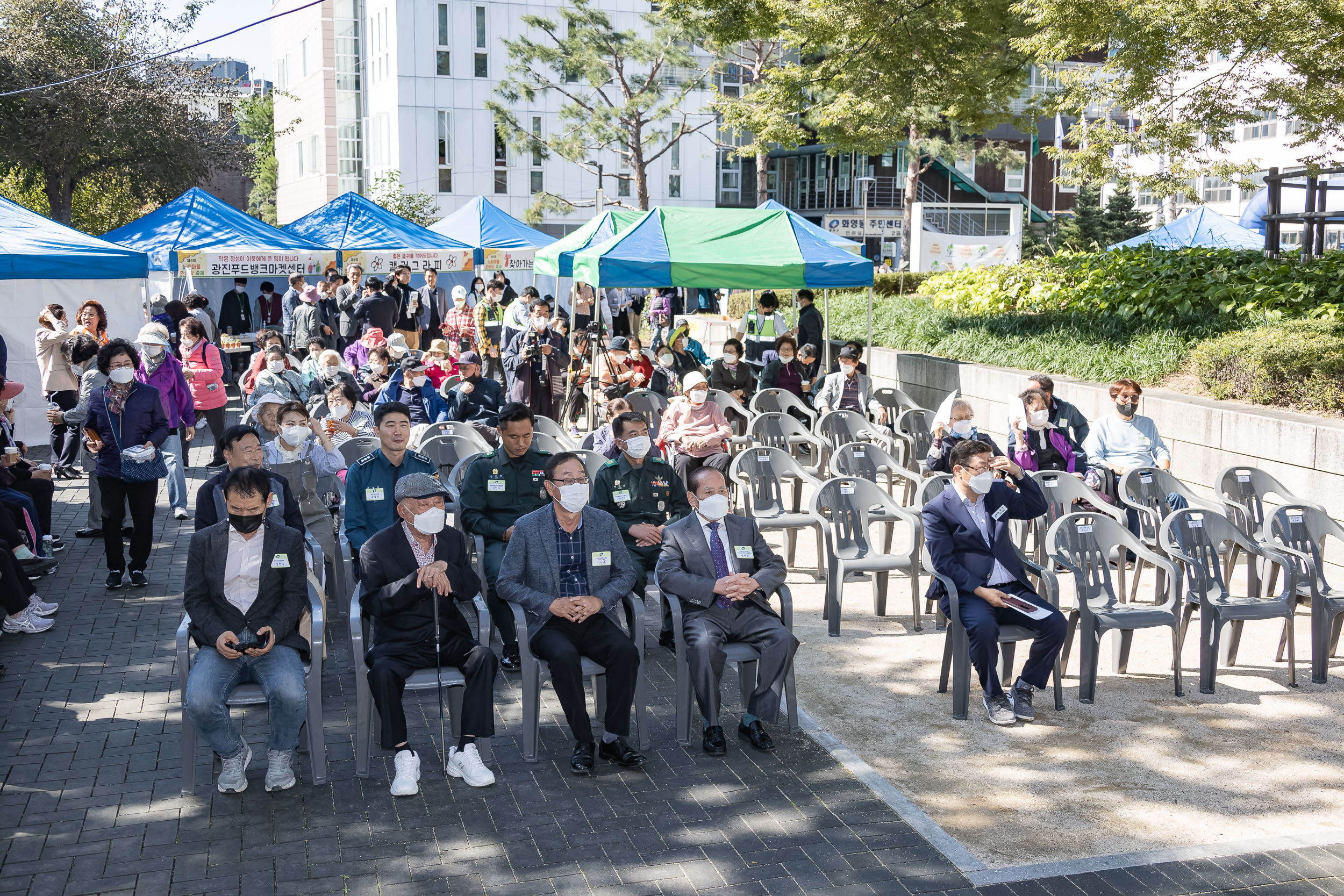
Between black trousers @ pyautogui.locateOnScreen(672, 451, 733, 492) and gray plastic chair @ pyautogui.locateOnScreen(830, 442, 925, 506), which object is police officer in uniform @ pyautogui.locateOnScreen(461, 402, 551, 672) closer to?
black trousers @ pyautogui.locateOnScreen(672, 451, 733, 492)

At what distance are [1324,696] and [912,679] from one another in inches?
92.7

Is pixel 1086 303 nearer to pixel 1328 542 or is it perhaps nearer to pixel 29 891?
pixel 1328 542

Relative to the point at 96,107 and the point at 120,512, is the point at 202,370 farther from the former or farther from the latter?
the point at 96,107

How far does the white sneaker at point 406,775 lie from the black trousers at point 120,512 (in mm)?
4225

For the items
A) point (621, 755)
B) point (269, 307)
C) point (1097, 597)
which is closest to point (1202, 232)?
point (269, 307)

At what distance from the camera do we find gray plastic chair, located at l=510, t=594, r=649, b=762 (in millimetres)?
6023

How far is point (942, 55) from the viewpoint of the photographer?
623 inches

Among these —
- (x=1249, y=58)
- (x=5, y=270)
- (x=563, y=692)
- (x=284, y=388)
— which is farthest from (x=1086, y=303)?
(x=5, y=270)

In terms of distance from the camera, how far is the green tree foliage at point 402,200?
44906 mm

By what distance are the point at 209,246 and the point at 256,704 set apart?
641 inches

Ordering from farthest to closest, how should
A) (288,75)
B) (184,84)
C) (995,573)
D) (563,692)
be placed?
(288,75)
(184,84)
(995,573)
(563,692)

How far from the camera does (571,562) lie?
650cm

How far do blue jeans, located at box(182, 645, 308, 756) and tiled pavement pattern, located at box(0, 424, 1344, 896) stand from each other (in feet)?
0.88

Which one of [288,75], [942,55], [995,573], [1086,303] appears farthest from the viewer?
[288,75]
